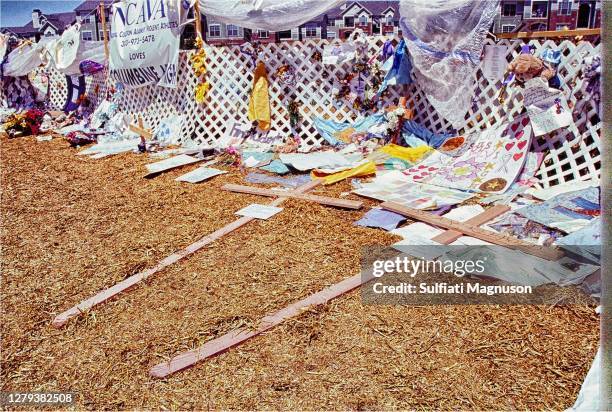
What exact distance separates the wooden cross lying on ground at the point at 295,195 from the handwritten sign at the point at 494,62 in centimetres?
251

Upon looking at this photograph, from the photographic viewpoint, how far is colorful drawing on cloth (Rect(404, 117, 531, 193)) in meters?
4.92

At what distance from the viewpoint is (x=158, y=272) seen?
3.34m

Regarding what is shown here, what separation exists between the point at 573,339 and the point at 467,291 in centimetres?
63

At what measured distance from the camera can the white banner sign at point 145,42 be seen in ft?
26.5

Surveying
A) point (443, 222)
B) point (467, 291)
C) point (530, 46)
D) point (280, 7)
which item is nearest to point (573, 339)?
point (467, 291)

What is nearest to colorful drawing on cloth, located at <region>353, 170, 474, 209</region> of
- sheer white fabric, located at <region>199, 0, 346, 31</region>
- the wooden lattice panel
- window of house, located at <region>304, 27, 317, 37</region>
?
sheer white fabric, located at <region>199, 0, 346, 31</region>

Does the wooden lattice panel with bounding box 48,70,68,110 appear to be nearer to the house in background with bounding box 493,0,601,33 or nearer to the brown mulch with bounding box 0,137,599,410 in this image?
the brown mulch with bounding box 0,137,599,410

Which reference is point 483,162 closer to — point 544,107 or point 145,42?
point 544,107

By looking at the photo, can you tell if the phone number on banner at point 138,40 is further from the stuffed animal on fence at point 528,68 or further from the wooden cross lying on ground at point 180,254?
the stuffed animal on fence at point 528,68

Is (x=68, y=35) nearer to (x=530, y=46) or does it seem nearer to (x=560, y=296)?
(x=530, y=46)

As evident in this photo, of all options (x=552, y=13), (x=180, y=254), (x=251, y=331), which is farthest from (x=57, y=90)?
(x=552, y=13)

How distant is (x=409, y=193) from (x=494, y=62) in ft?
6.90

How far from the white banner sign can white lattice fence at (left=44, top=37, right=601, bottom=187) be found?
242mm

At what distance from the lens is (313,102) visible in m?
7.36
